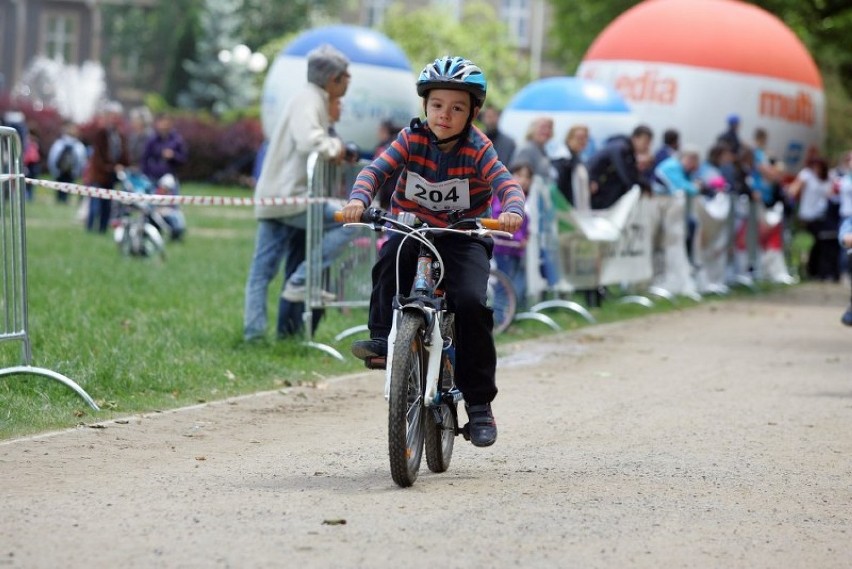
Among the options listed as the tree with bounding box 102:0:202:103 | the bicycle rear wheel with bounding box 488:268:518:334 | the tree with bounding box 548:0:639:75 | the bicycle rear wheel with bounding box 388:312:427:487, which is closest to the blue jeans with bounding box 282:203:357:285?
the bicycle rear wheel with bounding box 488:268:518:334

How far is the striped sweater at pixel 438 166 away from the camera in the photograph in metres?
7.44

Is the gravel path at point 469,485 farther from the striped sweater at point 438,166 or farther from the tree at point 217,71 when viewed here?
the tree at point 217,71

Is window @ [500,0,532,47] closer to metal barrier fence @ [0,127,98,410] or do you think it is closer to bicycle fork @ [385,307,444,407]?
metal barrier fence @ [0,127,98,410]

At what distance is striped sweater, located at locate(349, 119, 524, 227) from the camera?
7.44 m

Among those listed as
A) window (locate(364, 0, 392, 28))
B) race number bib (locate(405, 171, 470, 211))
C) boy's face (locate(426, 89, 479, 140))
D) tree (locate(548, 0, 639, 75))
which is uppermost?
window (locate(364, 0, 392, 28))

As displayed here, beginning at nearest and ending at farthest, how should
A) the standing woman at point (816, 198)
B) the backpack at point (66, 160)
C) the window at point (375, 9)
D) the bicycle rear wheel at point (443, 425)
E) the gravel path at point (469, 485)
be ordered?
the gravel path at point (469, 485)
the bicycle rear wheel at point (443, 425)
the standing woman at point (816, 198)
the backpack at point (66, 160)
the window at point (375, 9)

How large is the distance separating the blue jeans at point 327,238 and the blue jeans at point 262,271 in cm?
13

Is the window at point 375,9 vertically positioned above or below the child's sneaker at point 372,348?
above

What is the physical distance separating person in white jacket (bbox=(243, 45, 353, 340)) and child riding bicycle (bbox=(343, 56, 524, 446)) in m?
4.19

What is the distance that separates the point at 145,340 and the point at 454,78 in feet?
16.6

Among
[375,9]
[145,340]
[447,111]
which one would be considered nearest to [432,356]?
[447,111]

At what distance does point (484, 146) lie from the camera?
24.7 ft

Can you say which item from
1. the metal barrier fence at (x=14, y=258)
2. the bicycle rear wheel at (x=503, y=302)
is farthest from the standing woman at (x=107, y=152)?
the metal barrier fence at (x=14, y=258)

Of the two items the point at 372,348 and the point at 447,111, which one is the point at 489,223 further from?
the point at 372,348
